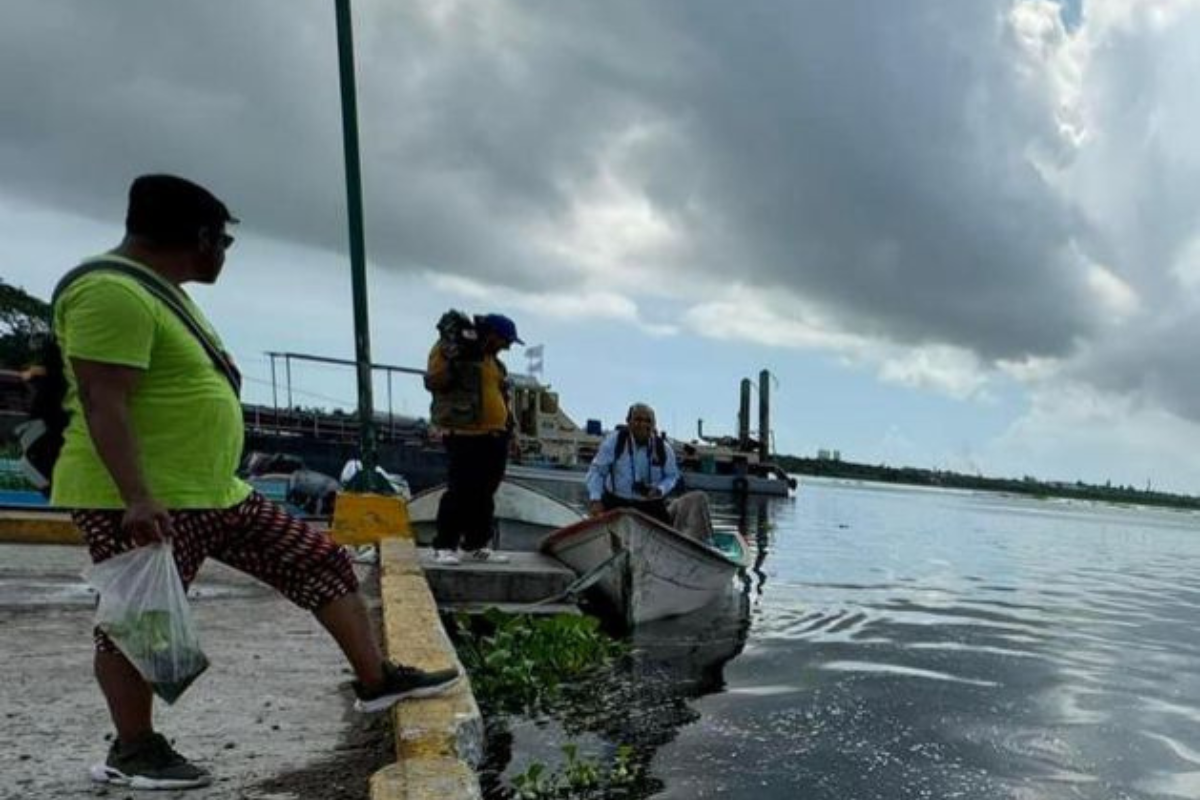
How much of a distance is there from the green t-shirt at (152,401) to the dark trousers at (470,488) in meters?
4.76

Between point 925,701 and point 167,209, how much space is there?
230 inches

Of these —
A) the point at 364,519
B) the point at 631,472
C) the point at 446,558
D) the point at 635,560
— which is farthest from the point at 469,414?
the point at 631,472

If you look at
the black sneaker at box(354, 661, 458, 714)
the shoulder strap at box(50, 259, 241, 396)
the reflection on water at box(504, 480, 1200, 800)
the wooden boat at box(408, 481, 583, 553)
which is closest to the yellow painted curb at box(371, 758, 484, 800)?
the black sneaker at box(354, 661, 458, 714)

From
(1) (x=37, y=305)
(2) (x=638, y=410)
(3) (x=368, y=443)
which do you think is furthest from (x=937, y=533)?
(1) (x=37, y=305)

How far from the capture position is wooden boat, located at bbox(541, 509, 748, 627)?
836cm

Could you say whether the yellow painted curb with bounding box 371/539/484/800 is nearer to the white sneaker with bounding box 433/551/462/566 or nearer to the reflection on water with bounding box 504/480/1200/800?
the reflection on water with bounding box 504/480/1200/800

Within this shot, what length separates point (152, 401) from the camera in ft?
8.68

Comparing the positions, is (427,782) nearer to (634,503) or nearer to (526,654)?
(526,654)

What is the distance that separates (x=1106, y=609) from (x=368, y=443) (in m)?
10.2

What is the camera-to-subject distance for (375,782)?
8.70ft

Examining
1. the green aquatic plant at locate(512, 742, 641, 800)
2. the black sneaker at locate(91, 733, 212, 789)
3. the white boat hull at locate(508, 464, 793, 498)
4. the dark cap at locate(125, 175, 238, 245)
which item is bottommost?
the white boat hull at locate(508, 464, 793, 498)

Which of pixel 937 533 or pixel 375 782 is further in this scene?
pixel 937 533

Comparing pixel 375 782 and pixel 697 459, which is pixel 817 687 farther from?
pixel 697 459

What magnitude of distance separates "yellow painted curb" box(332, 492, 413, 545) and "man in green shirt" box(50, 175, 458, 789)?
16.8 feet
